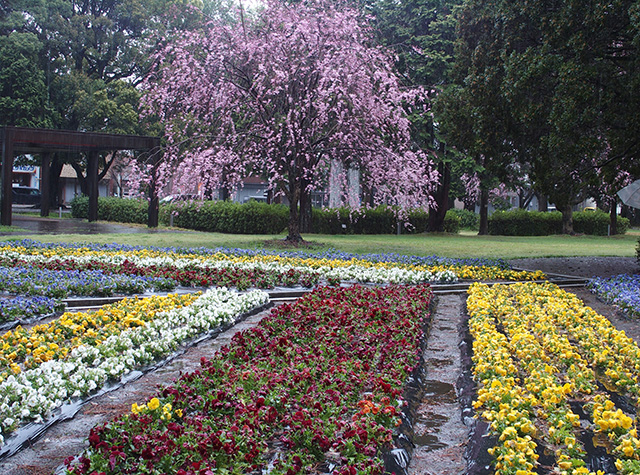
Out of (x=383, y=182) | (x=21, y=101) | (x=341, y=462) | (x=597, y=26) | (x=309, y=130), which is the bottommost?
(x=341, y=462)

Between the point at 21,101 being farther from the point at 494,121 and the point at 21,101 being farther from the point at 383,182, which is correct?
the point at 494,121

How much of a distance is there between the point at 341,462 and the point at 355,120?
13.9 metres

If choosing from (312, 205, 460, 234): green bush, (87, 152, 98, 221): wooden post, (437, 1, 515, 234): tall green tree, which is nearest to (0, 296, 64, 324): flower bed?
(437, 1, 515, 234): tall green tree

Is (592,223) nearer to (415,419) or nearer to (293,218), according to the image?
(293,218)

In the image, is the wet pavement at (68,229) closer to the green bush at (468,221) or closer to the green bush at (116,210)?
the green bush at (116,210)

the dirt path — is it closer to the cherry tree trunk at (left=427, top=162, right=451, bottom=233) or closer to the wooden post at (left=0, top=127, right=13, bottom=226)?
the wooden post at (left=0, top=127, right=13, bottom=226)

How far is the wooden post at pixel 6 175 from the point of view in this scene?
22.1 m

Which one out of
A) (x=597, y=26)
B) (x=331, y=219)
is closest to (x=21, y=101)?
(x=331, y=219)

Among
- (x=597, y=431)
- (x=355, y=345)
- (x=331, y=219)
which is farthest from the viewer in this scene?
(x=331, y=219)

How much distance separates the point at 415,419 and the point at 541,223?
31.5 meters

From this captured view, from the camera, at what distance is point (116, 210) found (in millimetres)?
30234

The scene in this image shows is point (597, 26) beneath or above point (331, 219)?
above

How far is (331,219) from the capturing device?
27047mm

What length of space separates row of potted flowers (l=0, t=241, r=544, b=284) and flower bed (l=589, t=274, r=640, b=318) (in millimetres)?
1347
